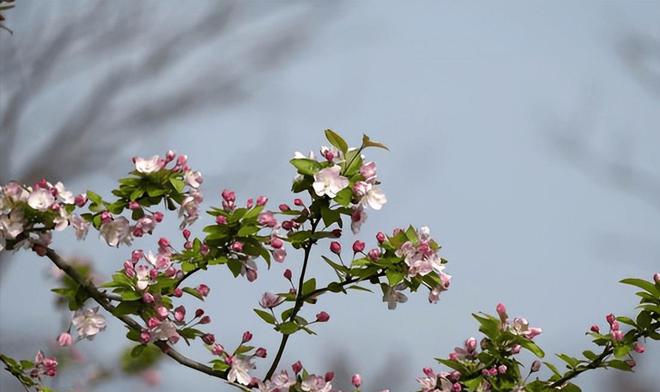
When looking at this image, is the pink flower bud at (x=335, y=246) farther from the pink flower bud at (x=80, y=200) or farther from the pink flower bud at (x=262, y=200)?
the pink flower bud at (x=80, y=200)

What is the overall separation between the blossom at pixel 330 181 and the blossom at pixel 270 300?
32 centimetres

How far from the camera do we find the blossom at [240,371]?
215 centimetres

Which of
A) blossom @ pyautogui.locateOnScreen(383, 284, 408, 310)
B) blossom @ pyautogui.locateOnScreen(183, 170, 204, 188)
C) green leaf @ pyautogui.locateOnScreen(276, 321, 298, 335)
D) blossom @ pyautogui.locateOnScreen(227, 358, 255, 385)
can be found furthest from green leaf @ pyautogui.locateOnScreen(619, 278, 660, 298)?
blossom @ pyautogui.locateOnScreen(183, 170, 204, 188)

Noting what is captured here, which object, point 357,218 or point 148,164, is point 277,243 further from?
point 148,164

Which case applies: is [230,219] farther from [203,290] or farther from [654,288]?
[654,288]

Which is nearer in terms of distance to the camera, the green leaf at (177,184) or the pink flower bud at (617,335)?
the green leaf at (177,184)

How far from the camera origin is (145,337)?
2.09 m

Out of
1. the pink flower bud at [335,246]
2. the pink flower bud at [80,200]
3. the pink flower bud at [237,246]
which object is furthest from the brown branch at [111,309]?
the pink flower bud at [335,246]

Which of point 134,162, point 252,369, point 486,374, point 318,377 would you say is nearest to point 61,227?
point 134,162

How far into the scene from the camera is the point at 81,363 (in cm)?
392

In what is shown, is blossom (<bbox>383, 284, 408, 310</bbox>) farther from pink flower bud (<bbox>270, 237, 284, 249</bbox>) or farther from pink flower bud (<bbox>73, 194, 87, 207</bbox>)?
pink flower bud (<bbox>73, 194, 87, 207</bbox>)

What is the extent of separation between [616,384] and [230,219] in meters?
7.33

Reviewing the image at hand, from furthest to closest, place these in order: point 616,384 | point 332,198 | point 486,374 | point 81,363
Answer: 1. point 616,384
2. point 81,363
3. point 486,374
4. point 332,198

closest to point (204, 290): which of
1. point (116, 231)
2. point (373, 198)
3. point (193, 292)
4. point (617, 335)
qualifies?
point (193, 292)
